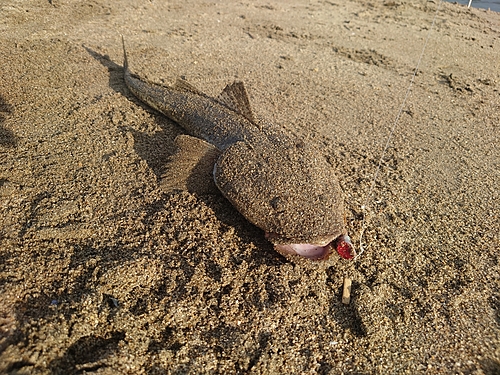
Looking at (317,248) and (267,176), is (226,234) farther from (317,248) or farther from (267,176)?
(317,248)

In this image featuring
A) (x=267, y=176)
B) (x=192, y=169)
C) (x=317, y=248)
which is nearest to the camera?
(x=317, y=248)

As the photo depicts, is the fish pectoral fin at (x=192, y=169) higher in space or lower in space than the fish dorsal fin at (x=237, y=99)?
lower

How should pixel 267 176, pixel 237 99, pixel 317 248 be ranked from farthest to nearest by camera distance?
pixel 237 99 → pixel 267 176 → pixel 317 248

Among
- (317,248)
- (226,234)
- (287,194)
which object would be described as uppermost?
(287,194)

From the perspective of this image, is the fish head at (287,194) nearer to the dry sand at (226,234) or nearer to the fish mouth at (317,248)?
the fish mouth at (317,248)

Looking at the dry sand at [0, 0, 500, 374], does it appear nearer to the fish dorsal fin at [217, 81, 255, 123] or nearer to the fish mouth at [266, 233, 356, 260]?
the fish mouth at [266, 233, 356, 260]

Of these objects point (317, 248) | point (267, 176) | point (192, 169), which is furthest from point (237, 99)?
point (317, 248)

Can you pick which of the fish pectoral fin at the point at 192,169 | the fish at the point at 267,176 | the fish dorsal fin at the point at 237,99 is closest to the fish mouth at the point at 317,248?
the fish at the point at 267,176

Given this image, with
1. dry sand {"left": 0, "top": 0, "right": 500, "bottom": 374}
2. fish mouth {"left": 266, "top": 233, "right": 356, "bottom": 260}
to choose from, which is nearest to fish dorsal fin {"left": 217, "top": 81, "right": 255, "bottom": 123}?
dry sand {"left": 0, "top": 0, "right": 500, "bottom": 374}
